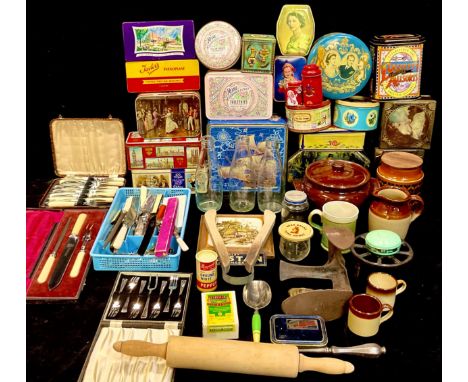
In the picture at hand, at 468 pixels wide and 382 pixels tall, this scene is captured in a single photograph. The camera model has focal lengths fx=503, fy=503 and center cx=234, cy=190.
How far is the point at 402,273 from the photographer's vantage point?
1447mm

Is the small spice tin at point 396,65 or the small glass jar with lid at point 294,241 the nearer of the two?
the small glass jar with lid at point 294,241

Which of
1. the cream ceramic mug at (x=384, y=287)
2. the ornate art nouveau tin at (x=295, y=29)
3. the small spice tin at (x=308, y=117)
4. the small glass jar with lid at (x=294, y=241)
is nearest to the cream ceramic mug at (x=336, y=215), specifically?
the small glass jar with lid at (x=294, y=241)

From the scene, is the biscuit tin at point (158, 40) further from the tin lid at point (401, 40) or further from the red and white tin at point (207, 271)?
the red and white tin at point (207, 271)

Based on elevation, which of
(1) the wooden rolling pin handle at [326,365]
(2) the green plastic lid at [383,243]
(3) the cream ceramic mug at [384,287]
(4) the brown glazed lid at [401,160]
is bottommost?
(1) the wooden rolling pin handle at [326,365]

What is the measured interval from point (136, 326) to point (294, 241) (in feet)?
1.66

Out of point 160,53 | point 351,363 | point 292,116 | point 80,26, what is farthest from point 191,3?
point 351,363

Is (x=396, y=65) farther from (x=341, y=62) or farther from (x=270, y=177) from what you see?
(x=270, y=177)

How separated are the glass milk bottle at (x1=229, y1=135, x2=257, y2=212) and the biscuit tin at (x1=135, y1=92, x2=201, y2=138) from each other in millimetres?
177

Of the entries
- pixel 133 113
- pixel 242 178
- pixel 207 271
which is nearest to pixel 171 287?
pixel 207 271

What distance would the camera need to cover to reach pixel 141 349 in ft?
3.64

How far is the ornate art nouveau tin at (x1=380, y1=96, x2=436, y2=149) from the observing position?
177cm

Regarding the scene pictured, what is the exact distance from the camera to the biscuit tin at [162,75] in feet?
5.70

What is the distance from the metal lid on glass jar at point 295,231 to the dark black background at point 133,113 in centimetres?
10

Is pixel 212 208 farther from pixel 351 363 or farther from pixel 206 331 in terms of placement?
pixel 351 363
